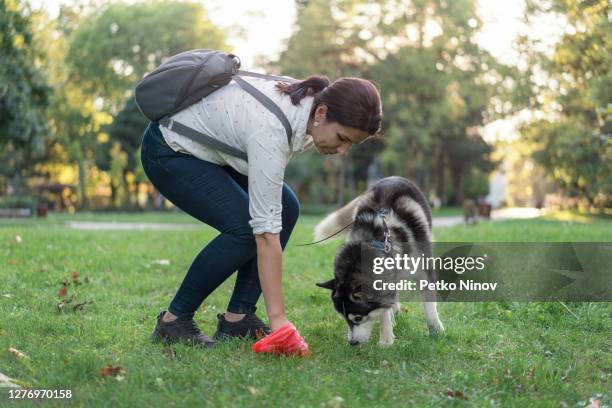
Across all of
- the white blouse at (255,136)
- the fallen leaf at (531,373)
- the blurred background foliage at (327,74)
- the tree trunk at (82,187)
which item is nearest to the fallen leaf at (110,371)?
the white blouse at (255,136)

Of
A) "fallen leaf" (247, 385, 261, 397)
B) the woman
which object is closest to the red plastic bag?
the woman

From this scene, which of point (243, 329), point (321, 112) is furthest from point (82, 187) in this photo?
point (321, 112)

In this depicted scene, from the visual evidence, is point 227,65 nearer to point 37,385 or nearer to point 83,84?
point 37,385

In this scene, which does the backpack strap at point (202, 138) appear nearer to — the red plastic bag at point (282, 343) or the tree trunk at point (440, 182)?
the red plastic bag at point (282, 343)

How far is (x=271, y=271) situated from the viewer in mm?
3605

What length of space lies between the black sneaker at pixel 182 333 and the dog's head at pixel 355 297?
87cm

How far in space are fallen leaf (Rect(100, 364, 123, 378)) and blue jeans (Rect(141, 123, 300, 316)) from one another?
71cm

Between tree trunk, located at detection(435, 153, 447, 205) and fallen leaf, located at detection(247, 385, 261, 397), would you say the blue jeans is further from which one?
tree trunk, located at detection(435, 153, 447, 205)

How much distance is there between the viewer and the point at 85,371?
3.34 metres

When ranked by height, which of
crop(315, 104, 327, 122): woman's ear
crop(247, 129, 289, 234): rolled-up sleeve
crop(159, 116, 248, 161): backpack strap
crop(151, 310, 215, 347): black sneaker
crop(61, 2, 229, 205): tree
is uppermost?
crop(61, 2, 229, 205): tree

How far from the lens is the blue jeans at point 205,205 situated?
376cm

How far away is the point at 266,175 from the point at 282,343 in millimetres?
1062

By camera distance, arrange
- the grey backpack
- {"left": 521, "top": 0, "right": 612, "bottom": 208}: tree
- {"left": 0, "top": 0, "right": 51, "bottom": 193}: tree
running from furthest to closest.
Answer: {"left": 521, "top": 0, "right": 612, "bottom": 208}: tree → {"left": 0, "top": 0, "right": 51, "bottom": 193}: tree → the grey backpack

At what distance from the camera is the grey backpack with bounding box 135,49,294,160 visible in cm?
364
